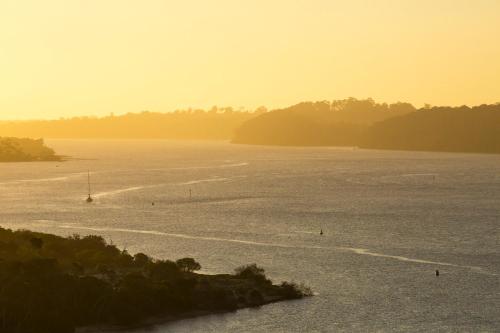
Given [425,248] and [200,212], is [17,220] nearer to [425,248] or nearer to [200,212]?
[200,212]

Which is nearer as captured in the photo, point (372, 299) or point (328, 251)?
point (372, 299)

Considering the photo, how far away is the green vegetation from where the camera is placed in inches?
2621

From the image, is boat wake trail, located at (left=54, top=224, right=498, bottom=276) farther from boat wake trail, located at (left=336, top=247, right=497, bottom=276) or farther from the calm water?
the calm water

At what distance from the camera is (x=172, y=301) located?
7438cm

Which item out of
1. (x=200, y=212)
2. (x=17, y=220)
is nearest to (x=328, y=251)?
(x=200, y=212)

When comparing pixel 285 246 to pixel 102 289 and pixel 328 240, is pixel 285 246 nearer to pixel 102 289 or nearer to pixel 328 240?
pixel 328 240

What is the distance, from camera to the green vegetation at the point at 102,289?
6656 centimetres

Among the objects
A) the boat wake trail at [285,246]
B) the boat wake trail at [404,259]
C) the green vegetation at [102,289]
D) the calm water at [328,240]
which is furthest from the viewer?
the boat wake trail at [285,246]

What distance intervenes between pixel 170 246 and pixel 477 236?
4274cm

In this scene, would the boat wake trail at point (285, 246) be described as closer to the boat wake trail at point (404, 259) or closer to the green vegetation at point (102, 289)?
the boat wake trail at point (404, 259)

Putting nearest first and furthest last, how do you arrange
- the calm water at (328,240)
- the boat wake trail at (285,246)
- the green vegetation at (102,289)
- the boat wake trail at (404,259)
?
the green vegetation at (102,289)
the calm water at (328,240)
the boat wake trail at (404,259)
the boat wake trail at (285,246)

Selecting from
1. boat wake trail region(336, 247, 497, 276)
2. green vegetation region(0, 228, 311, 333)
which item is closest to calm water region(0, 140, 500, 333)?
boat wake trail region(336, 247, 497, 276)

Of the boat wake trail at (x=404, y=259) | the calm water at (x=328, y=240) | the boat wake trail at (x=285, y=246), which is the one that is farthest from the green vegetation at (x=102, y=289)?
the boat wake trail at (x=285, y=246)

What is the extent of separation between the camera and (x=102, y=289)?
70438mm
